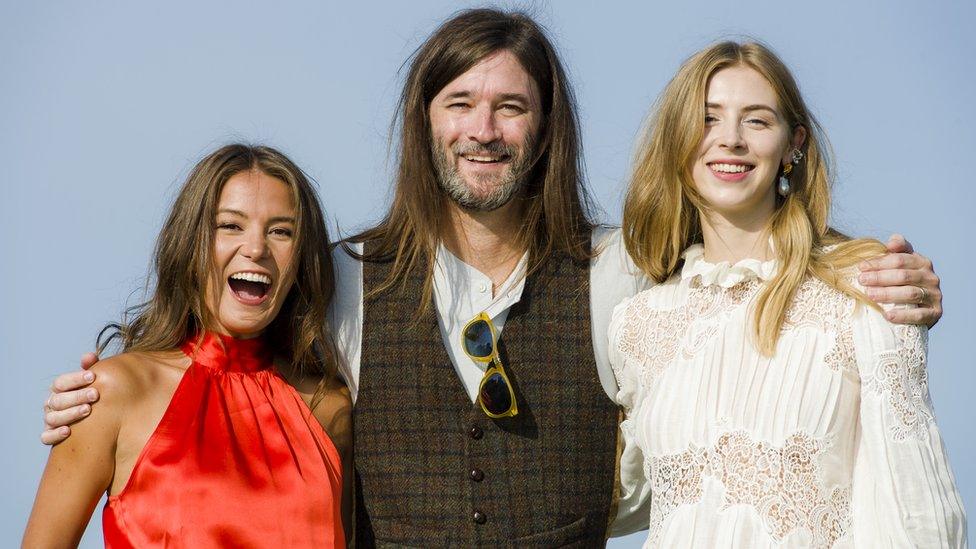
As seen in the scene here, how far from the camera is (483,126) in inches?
140

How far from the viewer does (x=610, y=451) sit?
11.5 feet

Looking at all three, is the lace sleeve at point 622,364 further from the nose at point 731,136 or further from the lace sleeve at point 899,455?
the lace sleeve at point 899,455

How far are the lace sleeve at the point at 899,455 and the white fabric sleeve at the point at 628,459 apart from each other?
626mm

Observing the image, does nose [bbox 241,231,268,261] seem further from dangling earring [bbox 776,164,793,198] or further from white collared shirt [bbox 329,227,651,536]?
dangling earring [bbox 776,164,793,198]

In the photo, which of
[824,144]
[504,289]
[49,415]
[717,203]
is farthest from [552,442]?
[49,415]

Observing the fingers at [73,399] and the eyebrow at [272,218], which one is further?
the eyebrow at [272,218]

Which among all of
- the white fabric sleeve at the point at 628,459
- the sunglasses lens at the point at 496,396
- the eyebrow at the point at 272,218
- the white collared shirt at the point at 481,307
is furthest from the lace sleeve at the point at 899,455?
the eyebrow at the point at 272,218

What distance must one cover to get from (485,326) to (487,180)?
0.40 metres

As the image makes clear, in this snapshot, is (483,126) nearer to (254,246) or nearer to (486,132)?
(486,132)

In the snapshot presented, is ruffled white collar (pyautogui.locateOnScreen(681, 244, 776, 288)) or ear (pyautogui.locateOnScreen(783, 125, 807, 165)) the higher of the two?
ear (pyautogui.locateOnScreen(783, 125, 807, 165))

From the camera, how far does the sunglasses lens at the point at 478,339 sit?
3.47 meters

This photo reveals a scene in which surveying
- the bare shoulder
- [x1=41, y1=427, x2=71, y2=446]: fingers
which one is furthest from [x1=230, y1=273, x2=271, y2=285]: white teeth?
[x1=41, y1=427, x2=71, y2=446]: fingers

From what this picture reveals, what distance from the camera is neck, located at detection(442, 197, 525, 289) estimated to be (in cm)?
366

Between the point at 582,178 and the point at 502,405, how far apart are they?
768 millimetres
